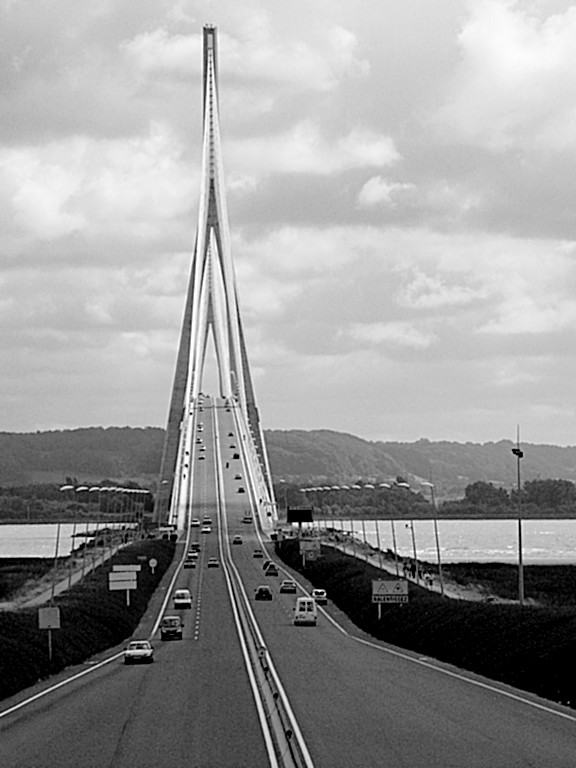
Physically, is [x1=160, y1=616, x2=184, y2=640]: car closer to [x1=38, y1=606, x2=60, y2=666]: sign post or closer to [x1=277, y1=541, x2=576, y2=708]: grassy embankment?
[x1=277, y1=541, x2=576, y2=708]: grassy embankment

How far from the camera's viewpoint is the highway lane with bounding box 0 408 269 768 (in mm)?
18562

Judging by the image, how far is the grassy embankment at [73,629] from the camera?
33312 millimetres

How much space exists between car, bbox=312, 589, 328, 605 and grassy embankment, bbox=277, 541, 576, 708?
0.44 m

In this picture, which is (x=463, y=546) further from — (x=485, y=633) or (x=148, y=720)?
(x=148, y=720)

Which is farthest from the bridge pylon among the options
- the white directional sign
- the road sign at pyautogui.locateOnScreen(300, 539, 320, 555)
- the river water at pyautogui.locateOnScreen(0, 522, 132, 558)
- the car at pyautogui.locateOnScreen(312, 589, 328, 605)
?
the white directional sign

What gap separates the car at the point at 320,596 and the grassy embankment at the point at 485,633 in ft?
1.46

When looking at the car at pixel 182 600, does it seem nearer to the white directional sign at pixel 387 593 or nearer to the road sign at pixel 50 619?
the white directional sign at pixel 387 593

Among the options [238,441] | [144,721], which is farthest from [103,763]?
[238,441]

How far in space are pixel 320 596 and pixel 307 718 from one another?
4416cm

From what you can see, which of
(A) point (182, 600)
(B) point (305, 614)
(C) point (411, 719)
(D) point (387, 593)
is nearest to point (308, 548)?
(A) point (182, 600)

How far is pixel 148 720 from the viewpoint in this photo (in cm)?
2289

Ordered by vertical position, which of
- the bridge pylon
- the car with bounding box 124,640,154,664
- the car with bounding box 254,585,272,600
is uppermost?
the bridge pylon

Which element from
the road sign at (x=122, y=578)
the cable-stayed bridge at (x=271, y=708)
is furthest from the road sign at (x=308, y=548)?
the road sign at (x=122, y=578)

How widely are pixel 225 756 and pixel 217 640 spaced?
86.7 feet
